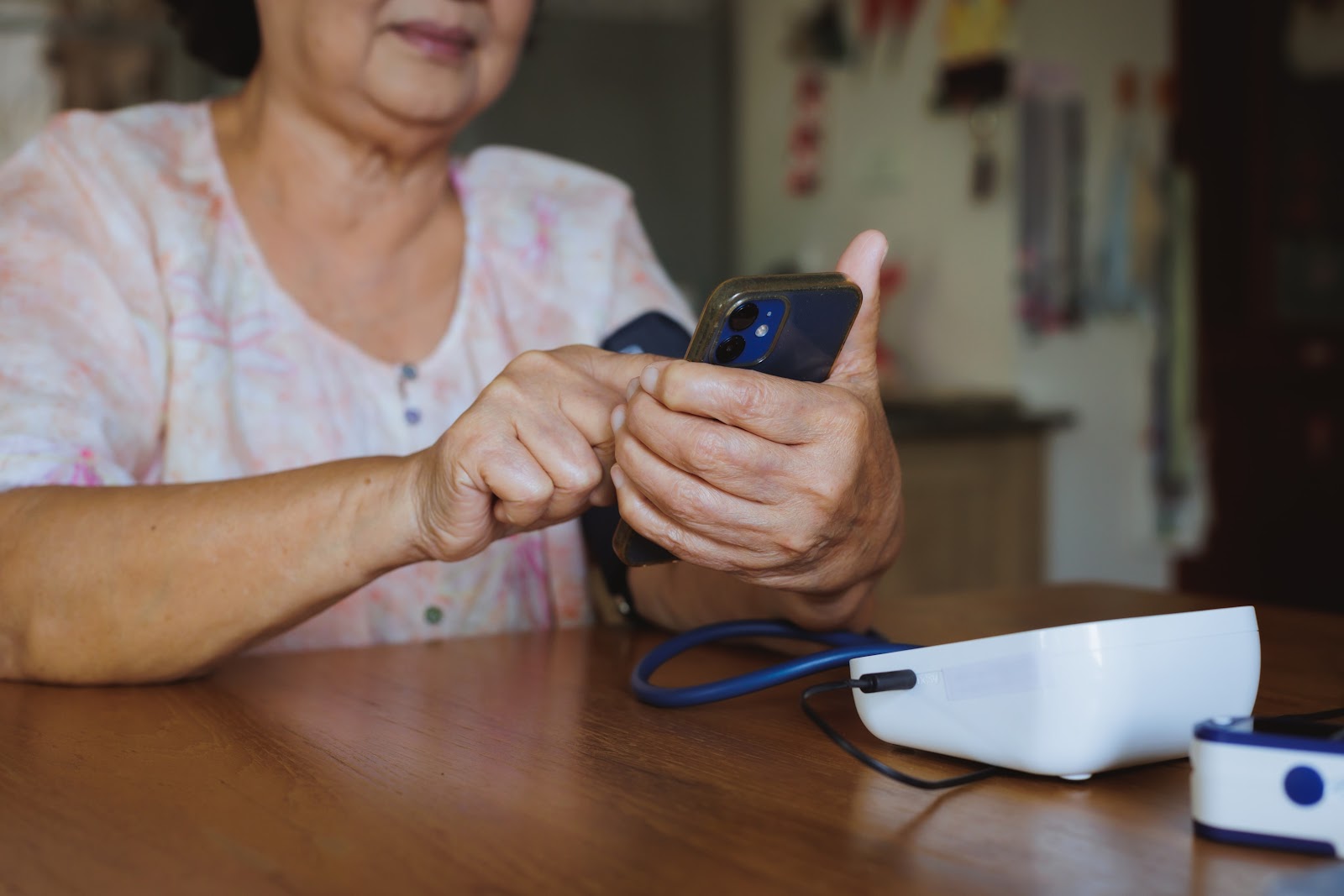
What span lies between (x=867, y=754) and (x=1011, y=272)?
9.07 feet

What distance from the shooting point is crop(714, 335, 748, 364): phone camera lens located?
0.72 m

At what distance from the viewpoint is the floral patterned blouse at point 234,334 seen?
1.02 meters

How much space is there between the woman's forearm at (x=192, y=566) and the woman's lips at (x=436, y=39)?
460 millimetres

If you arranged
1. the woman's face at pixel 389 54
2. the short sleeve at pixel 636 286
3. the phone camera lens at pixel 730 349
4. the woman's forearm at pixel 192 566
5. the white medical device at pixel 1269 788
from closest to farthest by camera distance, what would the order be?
the white medical device at pixel 1269 788, the phone camera lens at pixel 730 349, the woman's forearm at pixel 192 566, the woman's face at pixel 389 54, the short sleeve at pixel 636 286

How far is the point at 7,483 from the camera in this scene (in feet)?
3.00

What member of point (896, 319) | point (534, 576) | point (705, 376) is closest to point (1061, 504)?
point (896, 319)

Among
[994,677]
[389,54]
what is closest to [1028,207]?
[389,54]

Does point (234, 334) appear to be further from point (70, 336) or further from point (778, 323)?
point (778, 323)

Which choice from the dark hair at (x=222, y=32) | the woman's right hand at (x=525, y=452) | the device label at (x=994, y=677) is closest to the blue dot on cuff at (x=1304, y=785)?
the device label at (x=994, y=677)

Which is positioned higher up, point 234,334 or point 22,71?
point 22,71

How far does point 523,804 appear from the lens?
60 cm

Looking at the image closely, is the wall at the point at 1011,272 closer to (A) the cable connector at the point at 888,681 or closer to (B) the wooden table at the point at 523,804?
(B) the wooden table at the point at 523,804

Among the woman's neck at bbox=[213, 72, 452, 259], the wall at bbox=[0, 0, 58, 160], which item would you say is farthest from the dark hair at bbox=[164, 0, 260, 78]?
the wall at bbox=[0, 0, 58, 160]

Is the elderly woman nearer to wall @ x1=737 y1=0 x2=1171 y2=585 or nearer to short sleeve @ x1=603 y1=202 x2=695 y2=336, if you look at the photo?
short sleeve @ x1=603 y1=202 x2=695 y2=336
